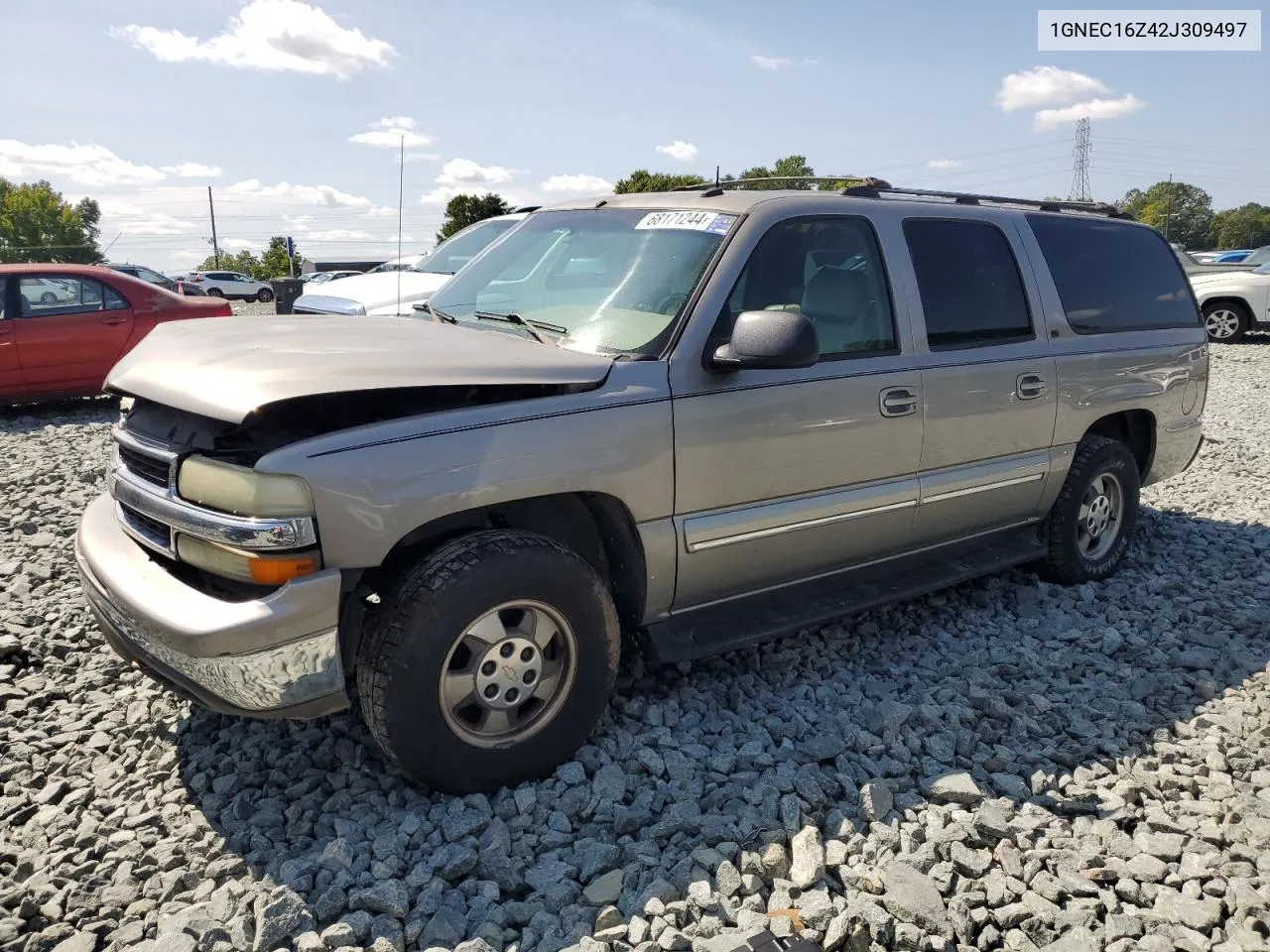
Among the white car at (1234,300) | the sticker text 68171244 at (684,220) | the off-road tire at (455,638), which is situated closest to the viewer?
the off-road tire at (455,638)

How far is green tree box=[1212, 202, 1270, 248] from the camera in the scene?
86.2 meters

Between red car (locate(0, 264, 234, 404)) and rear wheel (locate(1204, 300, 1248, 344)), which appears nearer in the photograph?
red car (locate(0, 264, 234, 404))

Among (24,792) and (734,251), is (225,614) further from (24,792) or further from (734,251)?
(734,251)

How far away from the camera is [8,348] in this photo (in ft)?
30.4

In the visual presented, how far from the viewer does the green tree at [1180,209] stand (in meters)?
98.8

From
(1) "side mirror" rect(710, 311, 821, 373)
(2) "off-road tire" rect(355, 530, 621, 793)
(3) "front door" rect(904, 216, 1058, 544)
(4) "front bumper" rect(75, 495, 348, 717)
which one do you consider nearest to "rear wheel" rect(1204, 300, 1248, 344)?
(3) "front door" rect(904, 216, 1058, 544)

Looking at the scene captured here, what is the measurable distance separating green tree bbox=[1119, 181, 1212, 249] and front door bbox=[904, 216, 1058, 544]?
10619cm

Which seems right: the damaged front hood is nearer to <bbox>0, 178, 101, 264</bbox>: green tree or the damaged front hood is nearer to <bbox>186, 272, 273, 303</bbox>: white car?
<bbox>186, 272, 273, 303</bbox>: white car

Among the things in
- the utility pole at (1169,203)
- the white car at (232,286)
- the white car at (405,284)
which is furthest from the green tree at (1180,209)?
the white car at (405,284)

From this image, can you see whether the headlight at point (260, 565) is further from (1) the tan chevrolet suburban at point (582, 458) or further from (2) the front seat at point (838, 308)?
(2) the front seat at point (838, 308)

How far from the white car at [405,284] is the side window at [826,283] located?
5077 millimetres

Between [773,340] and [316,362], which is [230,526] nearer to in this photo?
[316,362]

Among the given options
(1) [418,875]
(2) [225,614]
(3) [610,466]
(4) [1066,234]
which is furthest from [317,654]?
(4) [1066,234]

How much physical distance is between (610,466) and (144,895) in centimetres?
177
